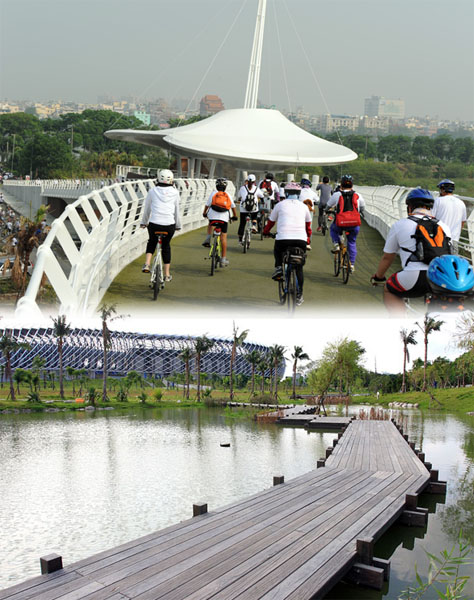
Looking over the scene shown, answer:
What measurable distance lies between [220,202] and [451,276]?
9.19m

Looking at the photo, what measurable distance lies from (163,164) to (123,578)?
116845 mm

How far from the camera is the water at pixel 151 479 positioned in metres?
12.1

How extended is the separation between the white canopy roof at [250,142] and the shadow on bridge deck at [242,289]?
165ft

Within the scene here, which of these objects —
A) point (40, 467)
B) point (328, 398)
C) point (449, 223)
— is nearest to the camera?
point (449, 223)

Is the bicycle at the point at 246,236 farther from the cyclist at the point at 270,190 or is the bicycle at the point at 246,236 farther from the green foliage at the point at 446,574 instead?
the green foliage at the point at 446,574

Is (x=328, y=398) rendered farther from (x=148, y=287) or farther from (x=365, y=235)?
(x=148, y=287)

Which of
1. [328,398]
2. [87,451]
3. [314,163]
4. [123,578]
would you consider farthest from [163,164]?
[123,578]

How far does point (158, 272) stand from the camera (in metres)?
10.5

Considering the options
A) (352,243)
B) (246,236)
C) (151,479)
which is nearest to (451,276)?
(352,243)

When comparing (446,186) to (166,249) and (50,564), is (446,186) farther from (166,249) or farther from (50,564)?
(50,564)

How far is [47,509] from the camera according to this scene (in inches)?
638

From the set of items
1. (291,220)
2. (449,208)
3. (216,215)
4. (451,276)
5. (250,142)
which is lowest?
(451,276)

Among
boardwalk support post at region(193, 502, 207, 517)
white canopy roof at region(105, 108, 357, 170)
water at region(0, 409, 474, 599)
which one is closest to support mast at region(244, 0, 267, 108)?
white canopy roof at region(105, 108, 357, 170)

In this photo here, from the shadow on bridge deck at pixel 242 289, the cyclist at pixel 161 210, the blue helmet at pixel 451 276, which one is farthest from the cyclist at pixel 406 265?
the cyclist at pixel 161 210
